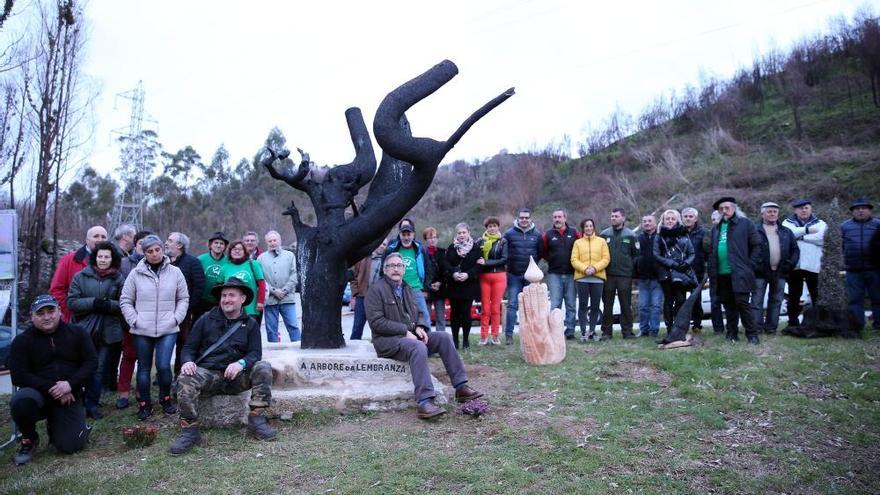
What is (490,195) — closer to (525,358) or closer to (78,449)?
(525,358)

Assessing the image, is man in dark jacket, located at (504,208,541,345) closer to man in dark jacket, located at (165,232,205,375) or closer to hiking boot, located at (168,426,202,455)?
man in dark jacket, located at (165,232,205,375)

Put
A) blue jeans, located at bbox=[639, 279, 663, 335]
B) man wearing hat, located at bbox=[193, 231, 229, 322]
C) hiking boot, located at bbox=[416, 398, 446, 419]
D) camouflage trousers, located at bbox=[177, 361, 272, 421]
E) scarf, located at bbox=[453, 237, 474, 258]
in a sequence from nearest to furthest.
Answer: camouflage trousers, located at bbox=[177, 361, 272, 421], hiking boot, located at bbox=[416, 398, 446, 419], man wearing hat, located at bbox=[193, 231, 229, 322], scarf, located at bbox=[453, 237, 474, 258], blue jeans, located at bbox=[639, 279, 663, 335]

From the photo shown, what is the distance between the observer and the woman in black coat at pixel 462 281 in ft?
28.1

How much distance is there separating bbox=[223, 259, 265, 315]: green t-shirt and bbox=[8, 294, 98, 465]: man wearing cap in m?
1.89

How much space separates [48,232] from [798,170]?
2822 cm

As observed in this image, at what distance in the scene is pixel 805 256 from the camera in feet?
29.4

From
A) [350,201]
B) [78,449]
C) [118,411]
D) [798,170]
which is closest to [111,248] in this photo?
[118,411]

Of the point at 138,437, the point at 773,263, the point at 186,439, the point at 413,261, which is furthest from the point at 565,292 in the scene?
the point at 138,437

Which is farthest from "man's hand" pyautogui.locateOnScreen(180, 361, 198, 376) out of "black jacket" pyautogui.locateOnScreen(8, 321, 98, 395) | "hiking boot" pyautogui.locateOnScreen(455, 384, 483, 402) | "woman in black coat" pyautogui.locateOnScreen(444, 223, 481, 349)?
"woman in black coat" pyautogui.locateOnScreen(444, 223, 481, 349)

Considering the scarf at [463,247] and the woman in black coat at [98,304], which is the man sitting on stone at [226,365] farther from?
the scarf at [463,247]

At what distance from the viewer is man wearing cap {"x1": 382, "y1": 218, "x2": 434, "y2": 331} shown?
828 cm

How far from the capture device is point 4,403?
6.84 metres

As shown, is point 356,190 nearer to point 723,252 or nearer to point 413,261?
point 413,261

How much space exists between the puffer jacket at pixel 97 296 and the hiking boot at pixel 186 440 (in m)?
1.73
